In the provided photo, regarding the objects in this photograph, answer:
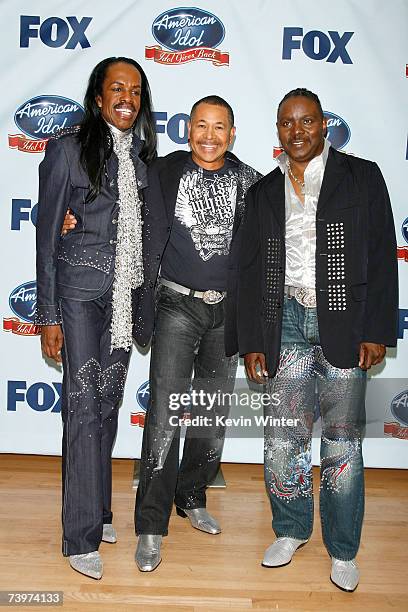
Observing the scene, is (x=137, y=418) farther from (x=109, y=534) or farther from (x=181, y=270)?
(x=181, y=270)

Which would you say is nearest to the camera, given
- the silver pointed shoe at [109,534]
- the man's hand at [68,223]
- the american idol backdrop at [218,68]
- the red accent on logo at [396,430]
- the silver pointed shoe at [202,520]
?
the man's hand at [68,223]

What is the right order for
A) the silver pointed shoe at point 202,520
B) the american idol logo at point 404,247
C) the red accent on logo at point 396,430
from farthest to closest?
the red accent on logo at point 396,430
the american idol logo at point 404,247
the silver pointed shoe at point 202,520

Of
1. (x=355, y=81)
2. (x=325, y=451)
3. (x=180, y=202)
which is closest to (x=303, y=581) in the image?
(x=325, y=451)

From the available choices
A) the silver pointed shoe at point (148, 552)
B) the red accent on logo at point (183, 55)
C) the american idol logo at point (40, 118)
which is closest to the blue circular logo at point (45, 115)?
the american idol logo at point (40, 118)

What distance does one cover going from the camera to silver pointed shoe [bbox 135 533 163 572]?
270 cm

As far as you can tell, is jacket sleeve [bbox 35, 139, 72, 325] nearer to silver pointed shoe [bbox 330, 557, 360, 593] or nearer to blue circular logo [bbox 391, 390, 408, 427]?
silver pointed shoe [bbox 330, 557, 360, 593]

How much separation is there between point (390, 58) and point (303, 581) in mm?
2618

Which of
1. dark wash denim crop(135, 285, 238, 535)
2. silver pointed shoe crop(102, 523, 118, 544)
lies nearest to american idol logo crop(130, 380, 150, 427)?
silver pointed shoe crop(102, 523, 118, 544)

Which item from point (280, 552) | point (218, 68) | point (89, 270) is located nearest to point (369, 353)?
point (280, 552)

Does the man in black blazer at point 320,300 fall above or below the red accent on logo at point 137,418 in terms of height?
above

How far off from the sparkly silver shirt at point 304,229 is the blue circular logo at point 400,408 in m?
1.59

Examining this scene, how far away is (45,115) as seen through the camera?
12.4ft

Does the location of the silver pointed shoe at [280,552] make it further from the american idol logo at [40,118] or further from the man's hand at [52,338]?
the american idol logo at [40,118]

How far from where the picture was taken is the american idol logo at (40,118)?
3773 mm
